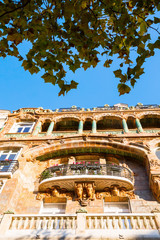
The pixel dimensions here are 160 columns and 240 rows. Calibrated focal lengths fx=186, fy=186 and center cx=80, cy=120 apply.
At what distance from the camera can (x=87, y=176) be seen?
1038cm

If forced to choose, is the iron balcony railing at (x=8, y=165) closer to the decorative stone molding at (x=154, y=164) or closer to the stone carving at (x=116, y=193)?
the stone carving at (x=116, y=193)

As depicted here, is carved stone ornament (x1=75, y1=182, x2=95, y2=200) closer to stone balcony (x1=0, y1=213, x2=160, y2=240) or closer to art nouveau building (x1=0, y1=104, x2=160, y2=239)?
art nouveau building (x1=0, y1=104, x2=160, y2=239)

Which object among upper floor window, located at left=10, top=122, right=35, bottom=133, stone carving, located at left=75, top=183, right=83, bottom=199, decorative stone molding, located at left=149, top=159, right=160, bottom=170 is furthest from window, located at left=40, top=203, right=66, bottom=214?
upper floor window, located at left=10, top=122, right=35, bottom=133

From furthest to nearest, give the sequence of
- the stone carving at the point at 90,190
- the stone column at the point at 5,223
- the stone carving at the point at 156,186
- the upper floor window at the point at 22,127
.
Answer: the upper floor window at the point at 22,127
the stone carving at the point at 90,190
the stone carving at the point at 156,186
the stone column at the point at 5,223

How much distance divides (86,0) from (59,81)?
2.16 meters

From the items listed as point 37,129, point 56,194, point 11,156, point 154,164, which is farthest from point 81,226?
point 37,129

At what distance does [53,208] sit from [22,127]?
9091 mm

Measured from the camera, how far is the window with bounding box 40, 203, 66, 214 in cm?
1028

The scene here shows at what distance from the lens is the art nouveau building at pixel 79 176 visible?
24.9 feet

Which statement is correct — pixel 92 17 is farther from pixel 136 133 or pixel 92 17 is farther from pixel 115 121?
pixel 115 121

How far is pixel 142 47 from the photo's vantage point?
4.84 m

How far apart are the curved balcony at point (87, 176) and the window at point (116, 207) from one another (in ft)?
2.95

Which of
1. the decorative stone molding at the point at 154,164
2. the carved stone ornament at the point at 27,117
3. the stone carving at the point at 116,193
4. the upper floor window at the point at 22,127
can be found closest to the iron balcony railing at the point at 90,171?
the stone carving at the point at 116,193

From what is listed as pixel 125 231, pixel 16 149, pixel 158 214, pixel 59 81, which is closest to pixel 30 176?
pixel 16 149
